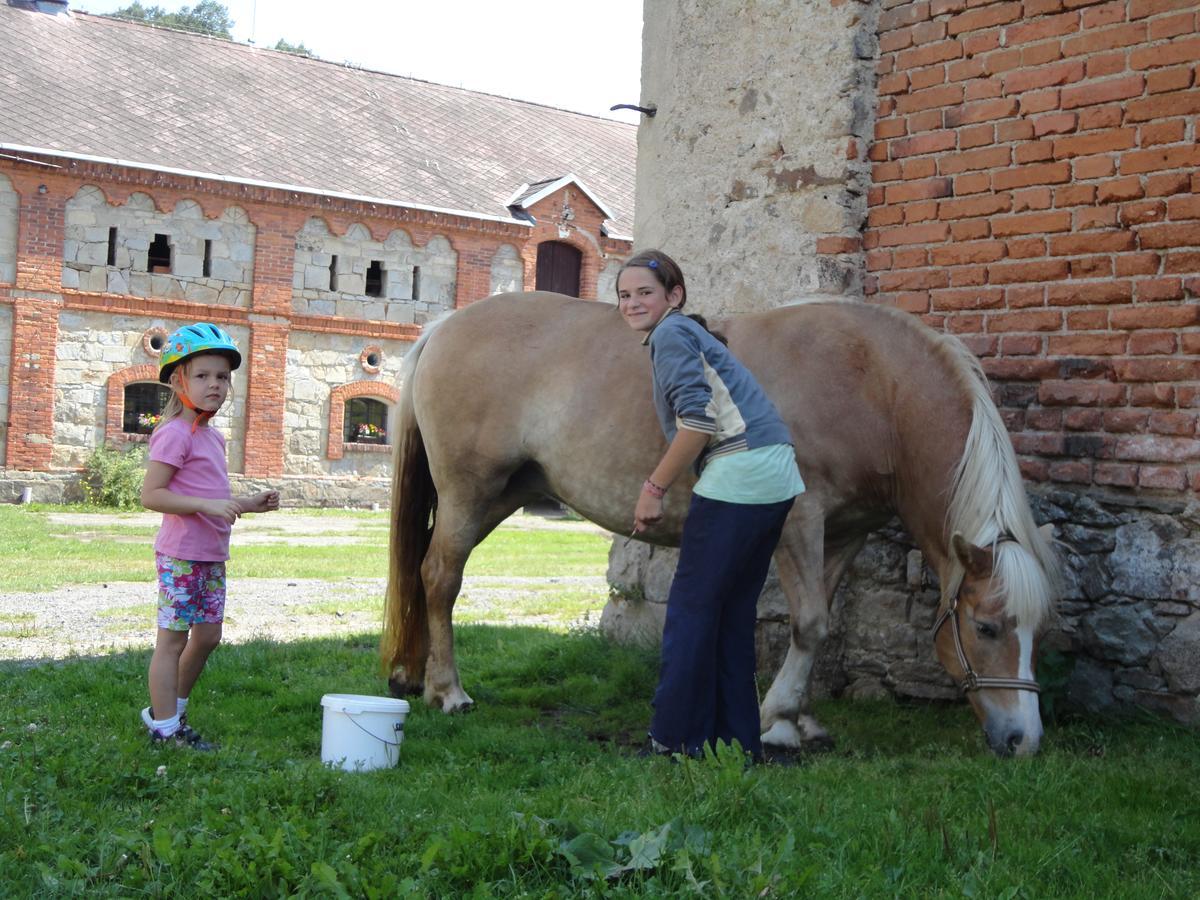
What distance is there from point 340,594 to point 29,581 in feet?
9.31

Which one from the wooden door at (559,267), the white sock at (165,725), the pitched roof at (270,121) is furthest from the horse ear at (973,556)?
the wooden door at (559,267)

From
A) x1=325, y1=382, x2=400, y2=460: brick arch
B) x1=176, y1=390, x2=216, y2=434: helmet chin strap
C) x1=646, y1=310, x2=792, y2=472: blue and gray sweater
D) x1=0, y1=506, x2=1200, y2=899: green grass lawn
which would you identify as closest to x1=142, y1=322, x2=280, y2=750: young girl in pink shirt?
x1=176, y1=390, x2=216, y2=434: helmet chin strap

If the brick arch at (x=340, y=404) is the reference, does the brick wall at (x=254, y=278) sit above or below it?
above

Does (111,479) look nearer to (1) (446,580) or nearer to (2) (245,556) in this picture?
(2) (245,556)

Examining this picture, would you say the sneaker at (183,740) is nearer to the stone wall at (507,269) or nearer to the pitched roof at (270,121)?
the pitched roof at (270,121)

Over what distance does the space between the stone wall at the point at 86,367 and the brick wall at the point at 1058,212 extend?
20003mm

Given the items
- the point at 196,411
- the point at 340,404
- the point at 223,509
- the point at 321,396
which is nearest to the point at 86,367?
the point at 321,396

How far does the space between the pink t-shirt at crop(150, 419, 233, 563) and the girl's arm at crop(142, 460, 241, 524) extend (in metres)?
0.03

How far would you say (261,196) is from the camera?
25188mm

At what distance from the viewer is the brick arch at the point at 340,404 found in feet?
86.7

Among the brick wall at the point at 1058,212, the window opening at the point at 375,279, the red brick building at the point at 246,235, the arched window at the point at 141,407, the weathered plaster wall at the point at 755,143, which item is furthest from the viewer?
the window opening at the point at 375,279

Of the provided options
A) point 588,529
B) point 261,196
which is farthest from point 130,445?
point 588,529

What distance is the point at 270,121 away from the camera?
27250 mm

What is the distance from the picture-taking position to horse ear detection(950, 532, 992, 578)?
4.46m
